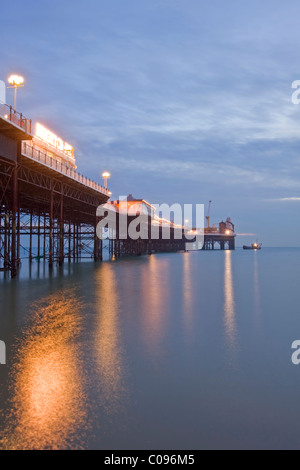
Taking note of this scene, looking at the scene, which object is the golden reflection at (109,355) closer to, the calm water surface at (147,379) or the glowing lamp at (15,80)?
the calm water surface at (147,379)

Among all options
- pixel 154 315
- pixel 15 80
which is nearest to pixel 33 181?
pixel 15 80

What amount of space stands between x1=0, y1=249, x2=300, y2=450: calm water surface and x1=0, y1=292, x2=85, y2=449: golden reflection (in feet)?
0.08

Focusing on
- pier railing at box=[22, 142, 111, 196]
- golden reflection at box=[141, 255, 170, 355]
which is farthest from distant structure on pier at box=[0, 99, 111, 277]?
golden reflection at box=[141, 255, 170, 355]

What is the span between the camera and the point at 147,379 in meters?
8.43

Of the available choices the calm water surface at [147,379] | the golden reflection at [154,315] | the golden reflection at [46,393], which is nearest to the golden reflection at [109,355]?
the calm water surface at [147,379]

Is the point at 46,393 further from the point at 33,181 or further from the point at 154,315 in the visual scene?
the point at 33,181

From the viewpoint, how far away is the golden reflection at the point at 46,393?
229 inches

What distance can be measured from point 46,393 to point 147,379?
7.85ft

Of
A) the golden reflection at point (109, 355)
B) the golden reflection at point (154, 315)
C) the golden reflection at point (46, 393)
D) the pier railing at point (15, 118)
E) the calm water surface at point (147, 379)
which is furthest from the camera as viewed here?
the pier railing at point (15, 118)

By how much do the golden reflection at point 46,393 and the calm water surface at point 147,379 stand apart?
0.02m

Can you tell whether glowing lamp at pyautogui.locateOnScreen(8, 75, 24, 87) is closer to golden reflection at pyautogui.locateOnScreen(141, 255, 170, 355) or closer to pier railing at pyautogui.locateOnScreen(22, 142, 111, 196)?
pier railing at pyautogui.locateOnScreen(22, 142, 111, 196)

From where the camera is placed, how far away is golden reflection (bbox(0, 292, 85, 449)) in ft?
19.1

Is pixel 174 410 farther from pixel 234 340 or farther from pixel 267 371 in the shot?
pixel 234 340
